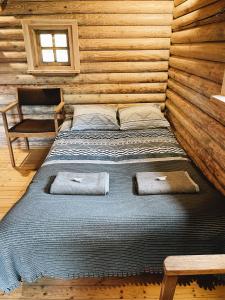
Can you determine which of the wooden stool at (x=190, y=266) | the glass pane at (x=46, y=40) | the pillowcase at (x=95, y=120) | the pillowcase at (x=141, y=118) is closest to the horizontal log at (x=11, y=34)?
the glass pane at (x=46, y=40)

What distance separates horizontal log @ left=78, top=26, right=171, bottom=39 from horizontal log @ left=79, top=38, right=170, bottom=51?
0.16 ft

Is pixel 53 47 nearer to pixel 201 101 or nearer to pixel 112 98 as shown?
pixel 112 98

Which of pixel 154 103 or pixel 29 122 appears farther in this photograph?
pixel 154 103

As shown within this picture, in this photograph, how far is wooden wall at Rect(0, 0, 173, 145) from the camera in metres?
3.06

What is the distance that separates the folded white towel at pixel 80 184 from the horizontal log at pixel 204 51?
125 centimetres

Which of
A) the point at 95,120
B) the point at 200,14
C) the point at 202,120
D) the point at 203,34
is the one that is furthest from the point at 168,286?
the point at 95,120

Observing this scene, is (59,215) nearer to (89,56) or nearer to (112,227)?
(112,227)

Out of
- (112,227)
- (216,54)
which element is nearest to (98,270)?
(112,227)

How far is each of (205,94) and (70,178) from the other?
52.1 inches

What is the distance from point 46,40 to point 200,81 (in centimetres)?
225

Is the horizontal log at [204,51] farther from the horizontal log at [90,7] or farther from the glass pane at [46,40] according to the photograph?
the glass pane at [46,40]

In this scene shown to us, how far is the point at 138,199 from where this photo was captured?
1.67 m

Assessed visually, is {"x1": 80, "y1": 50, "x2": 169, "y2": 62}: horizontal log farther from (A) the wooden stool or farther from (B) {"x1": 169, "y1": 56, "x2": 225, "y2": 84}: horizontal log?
(A) the wooden stool

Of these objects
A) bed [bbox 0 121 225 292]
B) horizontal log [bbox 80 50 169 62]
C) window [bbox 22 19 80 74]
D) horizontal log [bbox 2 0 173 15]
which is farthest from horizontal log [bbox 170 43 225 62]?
window [bbox 22 19 80 74]
